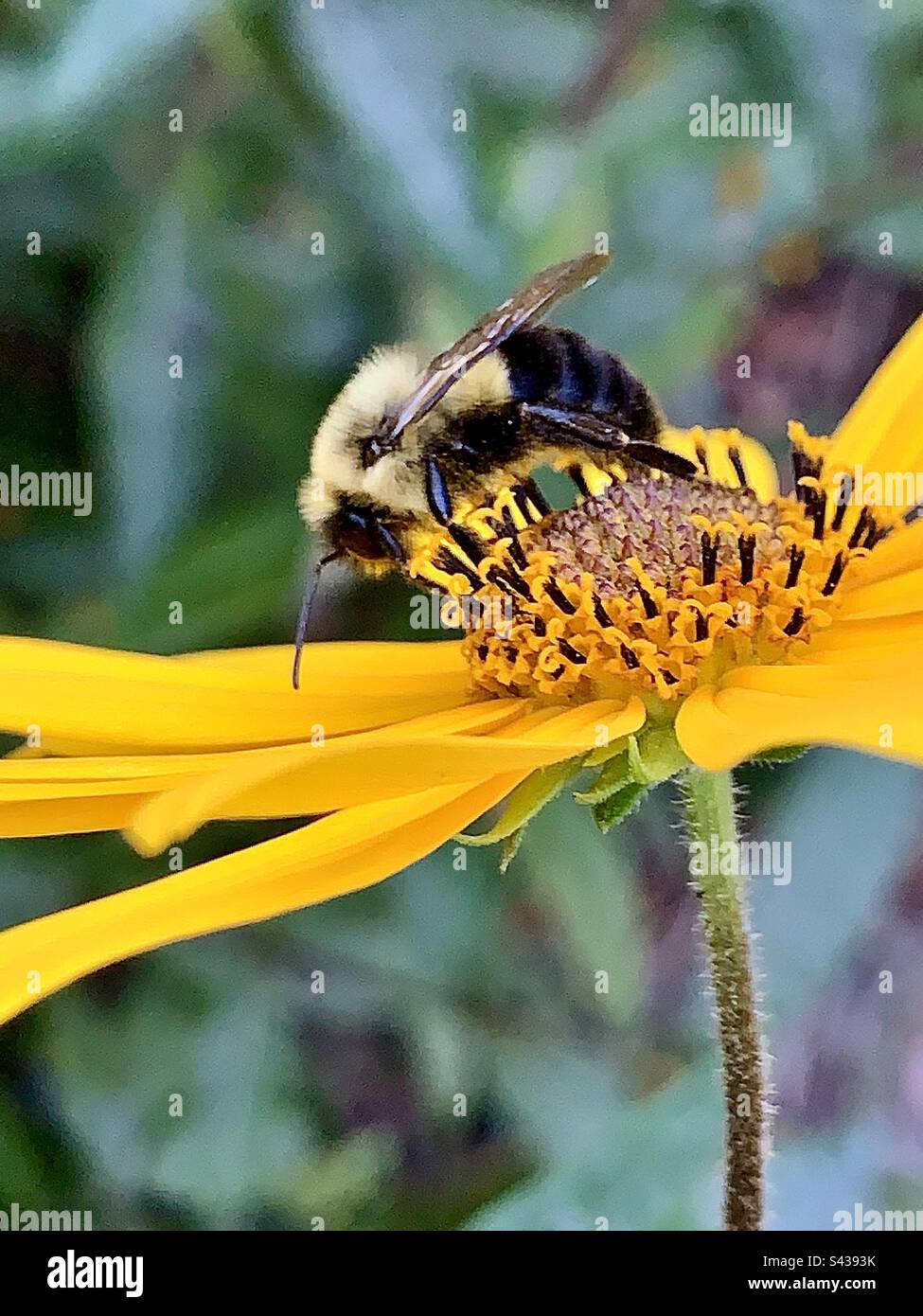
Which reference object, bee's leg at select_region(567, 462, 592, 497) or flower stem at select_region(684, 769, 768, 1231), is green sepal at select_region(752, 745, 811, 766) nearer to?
flower stem at select_region(684, 769, 768, 1231)

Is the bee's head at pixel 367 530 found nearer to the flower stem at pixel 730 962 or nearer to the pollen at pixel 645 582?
the pollen at pixel 645 582

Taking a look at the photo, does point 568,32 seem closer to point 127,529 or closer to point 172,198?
point 172,198

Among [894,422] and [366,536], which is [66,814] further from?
[894,422]

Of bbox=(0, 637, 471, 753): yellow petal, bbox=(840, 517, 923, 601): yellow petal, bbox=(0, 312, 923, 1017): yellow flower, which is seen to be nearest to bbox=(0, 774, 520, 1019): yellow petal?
bbox=(0, 312, 923, 1017): yellow flower

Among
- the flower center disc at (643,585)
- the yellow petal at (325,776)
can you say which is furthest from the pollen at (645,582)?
the yellow petal at (325,776)

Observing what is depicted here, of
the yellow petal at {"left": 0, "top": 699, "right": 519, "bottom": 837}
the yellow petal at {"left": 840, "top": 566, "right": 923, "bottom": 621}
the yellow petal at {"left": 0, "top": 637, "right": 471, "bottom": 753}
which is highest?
the yellow petal at {"left": 840, "top": 566, "right": 923, "bottom": 621}

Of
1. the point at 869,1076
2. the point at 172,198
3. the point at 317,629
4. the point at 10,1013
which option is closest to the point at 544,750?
the point at 10,1013

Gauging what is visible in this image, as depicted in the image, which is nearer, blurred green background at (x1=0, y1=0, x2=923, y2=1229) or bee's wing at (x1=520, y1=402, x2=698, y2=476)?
bee's wing at (x1=520, y1=402, x2=698, y2=476)
